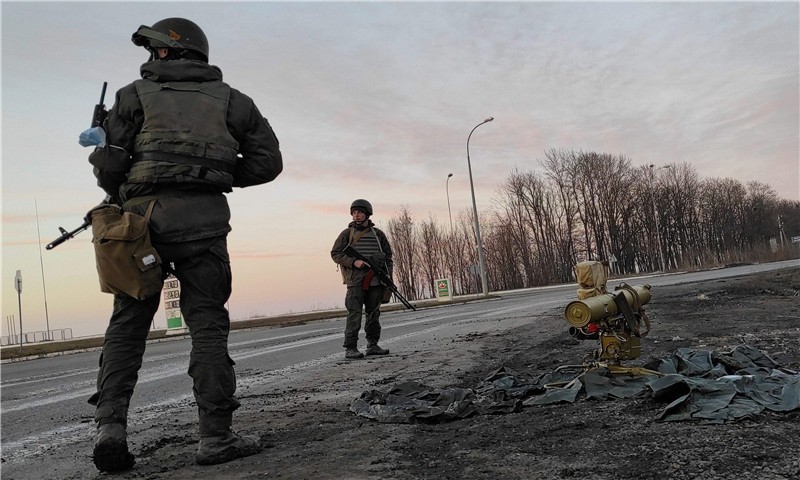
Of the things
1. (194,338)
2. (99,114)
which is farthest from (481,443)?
(99,114)

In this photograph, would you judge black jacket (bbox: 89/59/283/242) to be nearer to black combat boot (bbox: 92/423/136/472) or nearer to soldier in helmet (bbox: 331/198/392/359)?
black combat boot (bbox: 92/423/136/472)

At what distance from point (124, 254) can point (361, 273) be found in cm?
469

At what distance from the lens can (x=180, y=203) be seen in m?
2.77

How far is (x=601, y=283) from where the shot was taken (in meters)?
3.72

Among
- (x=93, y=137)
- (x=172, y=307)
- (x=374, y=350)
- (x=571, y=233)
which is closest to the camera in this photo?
(x=93, y=137)

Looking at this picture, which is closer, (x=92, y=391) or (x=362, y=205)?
(x=92, y=391)

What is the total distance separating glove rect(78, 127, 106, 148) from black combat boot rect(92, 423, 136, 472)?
53.6 inches

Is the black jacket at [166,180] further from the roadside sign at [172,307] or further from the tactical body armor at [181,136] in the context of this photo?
the roadside sign at [172,307]

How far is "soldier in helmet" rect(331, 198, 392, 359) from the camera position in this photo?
23.2 feet

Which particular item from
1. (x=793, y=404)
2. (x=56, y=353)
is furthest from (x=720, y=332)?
(x=56, y=353)

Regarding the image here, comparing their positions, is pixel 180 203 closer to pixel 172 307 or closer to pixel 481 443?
pixel 481 443

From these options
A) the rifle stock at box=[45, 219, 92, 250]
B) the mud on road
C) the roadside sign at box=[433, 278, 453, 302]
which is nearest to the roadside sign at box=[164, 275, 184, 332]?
the mud on road

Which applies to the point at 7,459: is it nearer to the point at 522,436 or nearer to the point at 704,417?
the point at 522,436

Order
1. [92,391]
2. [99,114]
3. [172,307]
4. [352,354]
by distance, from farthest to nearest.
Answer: [172,307], [352,354], [92,391], [99,114]
